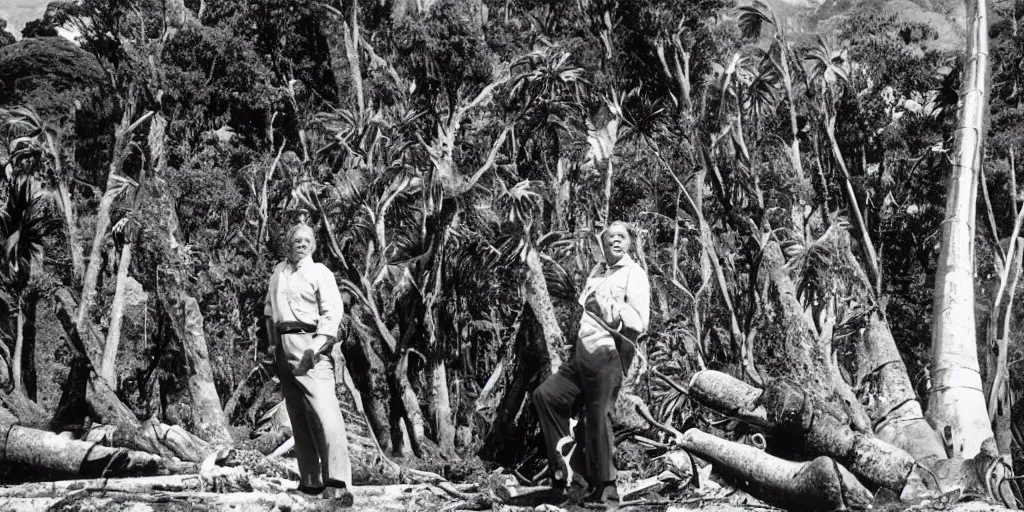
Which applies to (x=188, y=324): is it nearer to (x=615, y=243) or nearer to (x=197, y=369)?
(x=197, y=369)

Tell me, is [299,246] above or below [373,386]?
below

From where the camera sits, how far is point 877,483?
333 inches

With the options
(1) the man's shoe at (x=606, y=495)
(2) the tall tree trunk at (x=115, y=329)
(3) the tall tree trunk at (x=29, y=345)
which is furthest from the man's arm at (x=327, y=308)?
(3) the tall tree trunk at (x=29, y=345)

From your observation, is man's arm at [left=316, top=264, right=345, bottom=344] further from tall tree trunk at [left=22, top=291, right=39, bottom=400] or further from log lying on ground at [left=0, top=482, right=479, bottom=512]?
tall tree trunk at [left=22, top=291, right=39, bottom=400]

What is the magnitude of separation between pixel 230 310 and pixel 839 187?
13.2 m

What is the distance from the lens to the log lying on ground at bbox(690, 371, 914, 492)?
8492 millimetres

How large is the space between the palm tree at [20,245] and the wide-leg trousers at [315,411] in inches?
684

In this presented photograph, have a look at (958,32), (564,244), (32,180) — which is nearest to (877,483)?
(564,244)

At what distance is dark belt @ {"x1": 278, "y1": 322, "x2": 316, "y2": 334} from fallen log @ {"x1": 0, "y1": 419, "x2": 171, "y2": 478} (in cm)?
243

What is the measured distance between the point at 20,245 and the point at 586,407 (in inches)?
752

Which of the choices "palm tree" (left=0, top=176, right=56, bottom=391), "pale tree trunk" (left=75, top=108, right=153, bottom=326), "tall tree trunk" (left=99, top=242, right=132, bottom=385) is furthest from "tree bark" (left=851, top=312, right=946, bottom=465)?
"palm tree" (left=0, top=176, right=56, bottom=391)

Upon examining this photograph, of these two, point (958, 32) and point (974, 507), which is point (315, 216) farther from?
point (958, 32)

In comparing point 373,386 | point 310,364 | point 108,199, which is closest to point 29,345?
point 108,199

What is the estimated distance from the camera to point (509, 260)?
1648 cm
